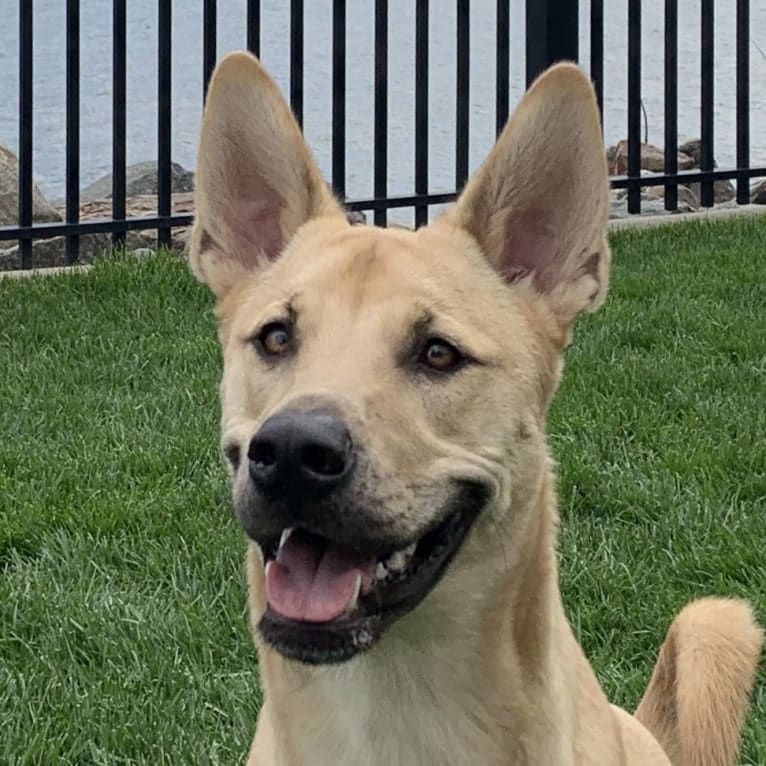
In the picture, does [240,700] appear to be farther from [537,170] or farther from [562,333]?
[537,170]

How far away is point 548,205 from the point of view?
3.26 m

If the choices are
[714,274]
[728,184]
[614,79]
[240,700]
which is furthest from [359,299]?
[614,79]

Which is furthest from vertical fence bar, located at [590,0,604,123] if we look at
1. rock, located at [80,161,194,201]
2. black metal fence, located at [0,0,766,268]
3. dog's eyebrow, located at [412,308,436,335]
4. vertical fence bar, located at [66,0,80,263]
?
dog's eyebrow, located at [412,308,436,335]

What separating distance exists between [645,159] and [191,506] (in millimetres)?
8162

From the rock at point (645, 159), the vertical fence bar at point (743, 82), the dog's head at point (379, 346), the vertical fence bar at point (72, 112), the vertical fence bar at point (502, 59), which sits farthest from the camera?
the rock at point (645, 159)

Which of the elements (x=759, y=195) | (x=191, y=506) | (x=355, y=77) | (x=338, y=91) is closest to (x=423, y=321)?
(x=191, y=506)

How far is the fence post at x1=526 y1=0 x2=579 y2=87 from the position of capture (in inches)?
371

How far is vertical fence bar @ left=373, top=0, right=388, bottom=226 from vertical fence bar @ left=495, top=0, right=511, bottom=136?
0.78m

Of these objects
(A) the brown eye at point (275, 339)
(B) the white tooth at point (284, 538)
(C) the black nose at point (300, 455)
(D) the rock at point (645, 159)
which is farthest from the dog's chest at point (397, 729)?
(D) the rock at point (645, 159)

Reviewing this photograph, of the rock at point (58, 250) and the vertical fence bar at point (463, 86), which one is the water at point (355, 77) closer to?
the vertical fence bar at point (463, 86)

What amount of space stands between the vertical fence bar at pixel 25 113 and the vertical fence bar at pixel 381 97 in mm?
2118

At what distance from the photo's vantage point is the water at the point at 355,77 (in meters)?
11.1

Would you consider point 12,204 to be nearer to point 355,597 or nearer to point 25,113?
point 25,113

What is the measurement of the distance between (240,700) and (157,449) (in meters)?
1.81
